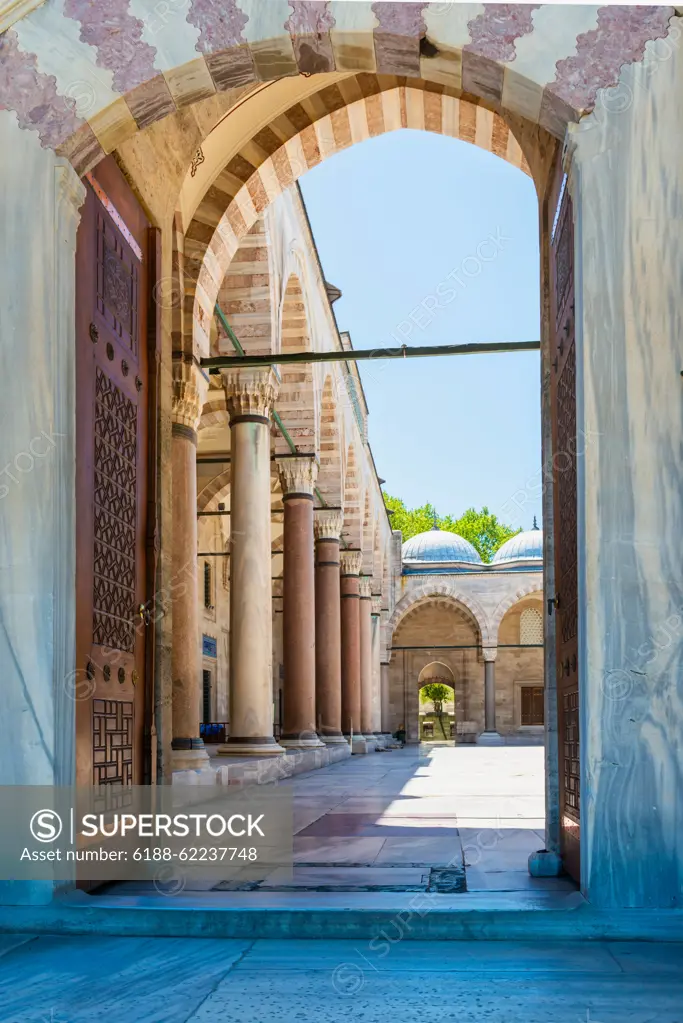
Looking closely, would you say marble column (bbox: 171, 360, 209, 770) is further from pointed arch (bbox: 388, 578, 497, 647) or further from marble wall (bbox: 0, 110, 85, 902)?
pointed arch (bbox: 388, 578, 497, 647)

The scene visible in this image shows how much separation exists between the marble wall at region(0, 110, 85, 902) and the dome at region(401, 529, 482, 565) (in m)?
35.5

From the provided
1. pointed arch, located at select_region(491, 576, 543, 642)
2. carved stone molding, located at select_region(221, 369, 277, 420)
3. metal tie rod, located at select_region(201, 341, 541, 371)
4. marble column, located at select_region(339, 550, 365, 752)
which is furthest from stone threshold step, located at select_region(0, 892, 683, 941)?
pointed arch, located at select_region(491, 576, 543, 642)

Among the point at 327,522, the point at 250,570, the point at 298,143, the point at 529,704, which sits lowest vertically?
the point at 529,704

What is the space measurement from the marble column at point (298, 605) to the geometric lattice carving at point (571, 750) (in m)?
9.89

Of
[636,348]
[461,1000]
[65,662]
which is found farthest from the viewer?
[65,662]

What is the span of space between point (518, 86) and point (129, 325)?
239 cm

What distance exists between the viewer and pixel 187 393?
8602mm

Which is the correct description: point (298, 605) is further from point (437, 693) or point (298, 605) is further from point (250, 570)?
point (437, 693)

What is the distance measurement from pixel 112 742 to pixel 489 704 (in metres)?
29.9

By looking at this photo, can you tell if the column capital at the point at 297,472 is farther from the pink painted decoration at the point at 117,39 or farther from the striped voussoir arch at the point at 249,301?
the pink painted decoration at the point at 117,39

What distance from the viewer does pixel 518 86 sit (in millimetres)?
4273

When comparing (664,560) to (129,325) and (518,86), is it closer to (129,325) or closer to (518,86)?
(518,86)

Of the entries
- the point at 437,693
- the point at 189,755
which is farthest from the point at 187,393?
the point at 437,693

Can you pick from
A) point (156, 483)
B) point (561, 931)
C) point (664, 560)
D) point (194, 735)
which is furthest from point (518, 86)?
point (194, 735)
